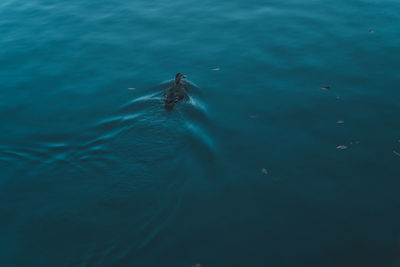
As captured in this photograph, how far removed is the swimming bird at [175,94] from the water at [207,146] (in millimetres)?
292

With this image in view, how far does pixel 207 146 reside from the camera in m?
10.2

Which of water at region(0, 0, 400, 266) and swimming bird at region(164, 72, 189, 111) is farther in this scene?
swimming bird at region(164, 72, 189, 111)

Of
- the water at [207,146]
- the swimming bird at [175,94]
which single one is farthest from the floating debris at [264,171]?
the swimming bird at [175,94]

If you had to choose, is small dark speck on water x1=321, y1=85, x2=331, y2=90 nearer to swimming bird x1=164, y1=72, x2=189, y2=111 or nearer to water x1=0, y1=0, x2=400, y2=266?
water x1=0, y1=0, x2=400, y2=266

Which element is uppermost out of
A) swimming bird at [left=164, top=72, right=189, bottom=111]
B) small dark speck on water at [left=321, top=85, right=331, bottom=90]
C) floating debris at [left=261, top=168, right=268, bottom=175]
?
swimming bird at [left=164, top=72, right=189, bottom=111]

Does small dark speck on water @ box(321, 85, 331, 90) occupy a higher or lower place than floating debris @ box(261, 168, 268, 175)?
higher

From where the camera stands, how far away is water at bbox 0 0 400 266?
797 cm

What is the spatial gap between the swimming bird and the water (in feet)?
0.96

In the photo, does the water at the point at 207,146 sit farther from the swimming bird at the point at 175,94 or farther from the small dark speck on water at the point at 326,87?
the swimming bird at the point at 175,94

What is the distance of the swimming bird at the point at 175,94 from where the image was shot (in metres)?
11.6

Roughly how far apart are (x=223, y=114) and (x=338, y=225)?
4857mm

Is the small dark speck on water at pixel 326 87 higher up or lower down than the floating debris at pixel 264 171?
higher up

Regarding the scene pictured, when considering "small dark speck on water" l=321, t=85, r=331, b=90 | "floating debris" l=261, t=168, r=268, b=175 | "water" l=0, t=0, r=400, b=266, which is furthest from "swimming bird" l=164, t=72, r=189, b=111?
"small dark speck on water" l=321, t=85, r=331, b=90

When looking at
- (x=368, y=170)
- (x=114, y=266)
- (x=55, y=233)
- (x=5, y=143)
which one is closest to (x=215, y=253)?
(x=114, y=266)
